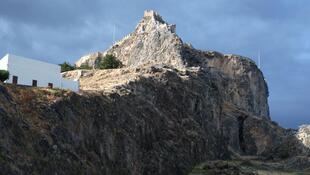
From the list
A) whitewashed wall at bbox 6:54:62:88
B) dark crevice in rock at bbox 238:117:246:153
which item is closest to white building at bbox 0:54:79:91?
whitewashed wall at bbox 6:54:62:88

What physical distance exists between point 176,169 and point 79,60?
108708 millimetres

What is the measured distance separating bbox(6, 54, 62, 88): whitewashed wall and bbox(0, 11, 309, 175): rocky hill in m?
4.96

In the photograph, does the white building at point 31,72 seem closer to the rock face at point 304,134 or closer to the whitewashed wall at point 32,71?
the whitewashed wall at point 32,71

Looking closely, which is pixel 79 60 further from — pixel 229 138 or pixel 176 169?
pixel 176 169

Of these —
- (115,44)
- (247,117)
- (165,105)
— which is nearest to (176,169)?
(165,105)

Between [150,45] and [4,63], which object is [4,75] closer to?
[4,63]

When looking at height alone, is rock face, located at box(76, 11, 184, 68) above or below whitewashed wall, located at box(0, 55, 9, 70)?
above

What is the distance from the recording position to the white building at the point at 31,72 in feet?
220

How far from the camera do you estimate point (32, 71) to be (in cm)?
6981

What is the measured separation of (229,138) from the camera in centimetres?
13838

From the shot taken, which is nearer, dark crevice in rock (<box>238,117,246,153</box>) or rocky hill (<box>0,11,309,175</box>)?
rocky hill (<box>0,11,309,175</box>)

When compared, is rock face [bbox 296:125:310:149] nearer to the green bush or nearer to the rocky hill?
the rocky hill

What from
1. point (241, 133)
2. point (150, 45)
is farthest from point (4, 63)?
point (241, 133)

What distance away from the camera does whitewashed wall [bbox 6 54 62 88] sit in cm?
6738
